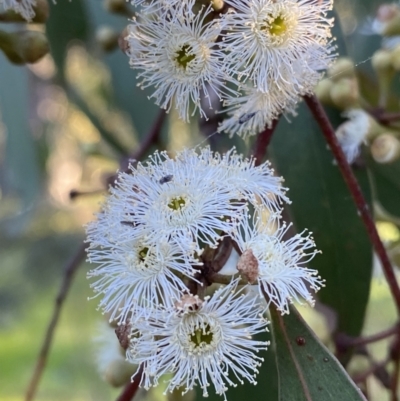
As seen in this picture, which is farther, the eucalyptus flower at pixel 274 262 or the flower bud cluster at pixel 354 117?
the flower bud cluster at pixel 354 117

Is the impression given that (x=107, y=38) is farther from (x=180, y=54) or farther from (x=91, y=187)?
(x=180, y=54)

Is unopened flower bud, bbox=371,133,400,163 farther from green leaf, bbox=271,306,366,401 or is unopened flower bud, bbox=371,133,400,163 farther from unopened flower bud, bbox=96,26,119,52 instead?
unopened flower bud, bbox=96,26,119,52

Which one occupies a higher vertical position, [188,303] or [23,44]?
[23,44]

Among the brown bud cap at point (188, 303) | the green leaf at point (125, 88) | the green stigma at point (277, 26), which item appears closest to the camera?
the brown bud cap at point (188, 303)

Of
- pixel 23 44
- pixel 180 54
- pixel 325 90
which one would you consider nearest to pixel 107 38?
pixel 23 44

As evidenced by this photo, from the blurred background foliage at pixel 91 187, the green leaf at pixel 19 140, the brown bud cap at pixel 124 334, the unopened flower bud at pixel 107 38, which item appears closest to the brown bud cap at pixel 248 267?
the brown bud cap at pixel 124 334

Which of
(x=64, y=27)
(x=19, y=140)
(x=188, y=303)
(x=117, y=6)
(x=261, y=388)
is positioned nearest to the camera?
(x=188, y=303)

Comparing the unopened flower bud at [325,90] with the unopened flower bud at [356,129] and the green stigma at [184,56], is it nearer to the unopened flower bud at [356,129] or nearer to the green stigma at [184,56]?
the unopened flower bud at [356,129]

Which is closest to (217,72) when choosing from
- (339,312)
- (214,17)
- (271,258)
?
(214,17)
